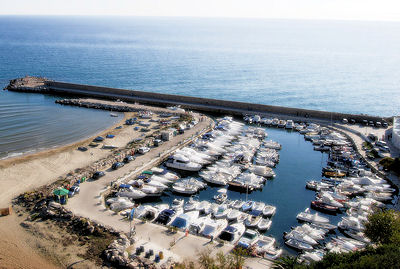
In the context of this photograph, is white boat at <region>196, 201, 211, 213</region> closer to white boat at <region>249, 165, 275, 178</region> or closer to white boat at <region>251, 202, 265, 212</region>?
white boat at <region>251, 202, 265, 212</region>

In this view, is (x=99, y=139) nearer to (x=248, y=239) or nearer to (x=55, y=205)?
(x=55, y=205)

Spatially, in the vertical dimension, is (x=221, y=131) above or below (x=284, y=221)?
above

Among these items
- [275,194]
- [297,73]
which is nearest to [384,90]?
[297,73]

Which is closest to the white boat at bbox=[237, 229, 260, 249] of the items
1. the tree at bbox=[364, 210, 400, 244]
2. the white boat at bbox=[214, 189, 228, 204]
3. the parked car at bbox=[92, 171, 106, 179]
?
the white boat at bbox=[214, 189, 228, 204]

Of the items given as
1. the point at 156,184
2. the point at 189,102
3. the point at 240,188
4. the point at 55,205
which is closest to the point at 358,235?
the point at 240,188

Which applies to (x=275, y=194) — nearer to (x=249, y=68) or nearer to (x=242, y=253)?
(x=242, y=253)

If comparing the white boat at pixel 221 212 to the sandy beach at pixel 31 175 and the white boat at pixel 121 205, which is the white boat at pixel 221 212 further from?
the sandy beach at pixel 31 175
